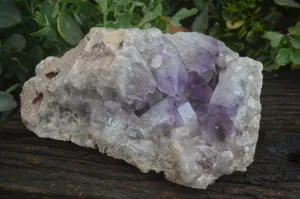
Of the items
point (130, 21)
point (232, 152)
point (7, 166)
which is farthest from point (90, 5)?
point (232, 152)

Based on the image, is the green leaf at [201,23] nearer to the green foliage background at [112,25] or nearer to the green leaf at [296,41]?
the green foliage background at [112,25]

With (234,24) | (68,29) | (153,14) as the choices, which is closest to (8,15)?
(68,29)

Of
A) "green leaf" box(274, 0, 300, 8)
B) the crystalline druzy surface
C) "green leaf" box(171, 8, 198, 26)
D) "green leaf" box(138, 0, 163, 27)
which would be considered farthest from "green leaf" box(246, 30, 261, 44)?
the crystalline druzy surface

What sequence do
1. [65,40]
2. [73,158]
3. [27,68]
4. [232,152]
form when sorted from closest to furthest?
[232,152] < [73,158] < [65,40] < [27,68]

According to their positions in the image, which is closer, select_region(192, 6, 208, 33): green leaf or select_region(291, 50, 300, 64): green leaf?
select_region(291, 50, 300, 64): green leaf

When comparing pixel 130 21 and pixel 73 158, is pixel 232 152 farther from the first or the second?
pixel 130 21

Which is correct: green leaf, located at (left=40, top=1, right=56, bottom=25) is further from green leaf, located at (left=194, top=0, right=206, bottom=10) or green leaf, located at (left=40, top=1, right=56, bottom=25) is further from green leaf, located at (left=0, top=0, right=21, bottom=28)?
green leaf, located at (left=194, top=0, right=206, bottom=10)

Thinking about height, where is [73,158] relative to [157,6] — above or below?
below
